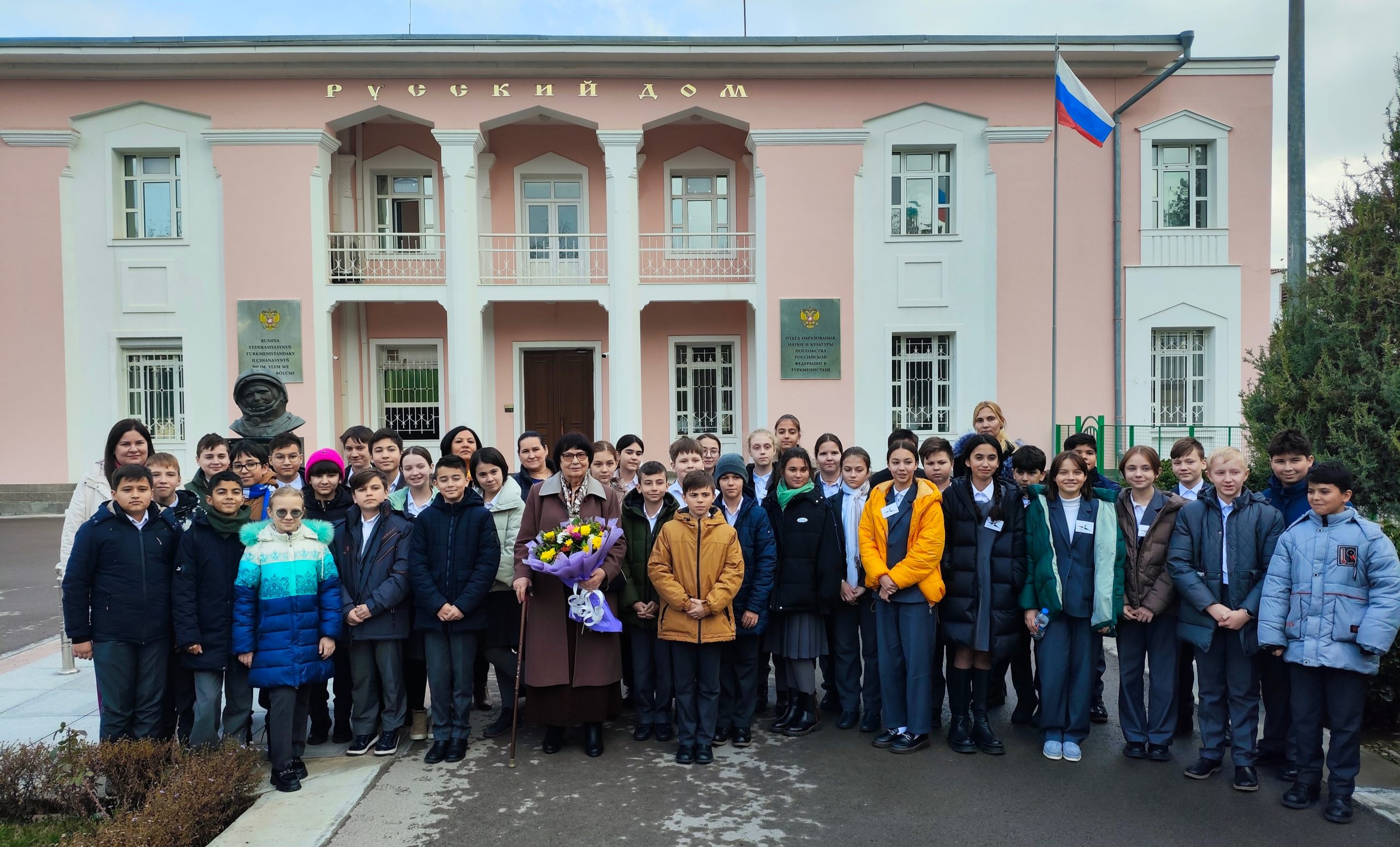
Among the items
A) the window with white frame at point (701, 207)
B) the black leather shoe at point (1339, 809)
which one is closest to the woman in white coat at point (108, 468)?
the black leather shoe at point (1339, 809)

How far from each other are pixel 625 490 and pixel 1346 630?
423 centimetres

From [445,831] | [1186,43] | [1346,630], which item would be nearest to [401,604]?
[445,831]

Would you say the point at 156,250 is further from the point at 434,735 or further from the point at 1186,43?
the point at 1186,43

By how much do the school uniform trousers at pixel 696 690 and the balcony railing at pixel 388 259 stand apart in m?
13.1

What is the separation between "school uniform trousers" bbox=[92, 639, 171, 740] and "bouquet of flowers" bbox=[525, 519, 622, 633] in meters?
2.00

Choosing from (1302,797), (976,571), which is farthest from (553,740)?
(1302,797)

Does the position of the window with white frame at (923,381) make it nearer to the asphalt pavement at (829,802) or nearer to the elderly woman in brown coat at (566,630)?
the asphalt pavement at (829,802)

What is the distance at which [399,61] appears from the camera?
15.9 m

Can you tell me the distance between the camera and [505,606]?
5535 millimetres

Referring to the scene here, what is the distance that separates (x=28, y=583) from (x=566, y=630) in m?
8.78

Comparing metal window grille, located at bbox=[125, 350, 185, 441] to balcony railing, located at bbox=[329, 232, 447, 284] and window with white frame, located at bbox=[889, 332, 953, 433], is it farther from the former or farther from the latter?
window with white frame, located at bbox=[889, 332, 953, 433]

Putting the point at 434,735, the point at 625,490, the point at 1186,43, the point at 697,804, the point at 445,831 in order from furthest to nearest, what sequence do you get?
the point at 1186,43 → the point at 625,490 → the point at 434,735 → the point at 697,804 → the point at 445,831

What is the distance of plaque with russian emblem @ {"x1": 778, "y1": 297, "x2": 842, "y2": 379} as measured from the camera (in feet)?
53.9

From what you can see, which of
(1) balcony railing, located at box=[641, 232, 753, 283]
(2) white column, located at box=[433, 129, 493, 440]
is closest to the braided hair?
(1) balcony railing, located at box=[641, 232, 753, 283]
